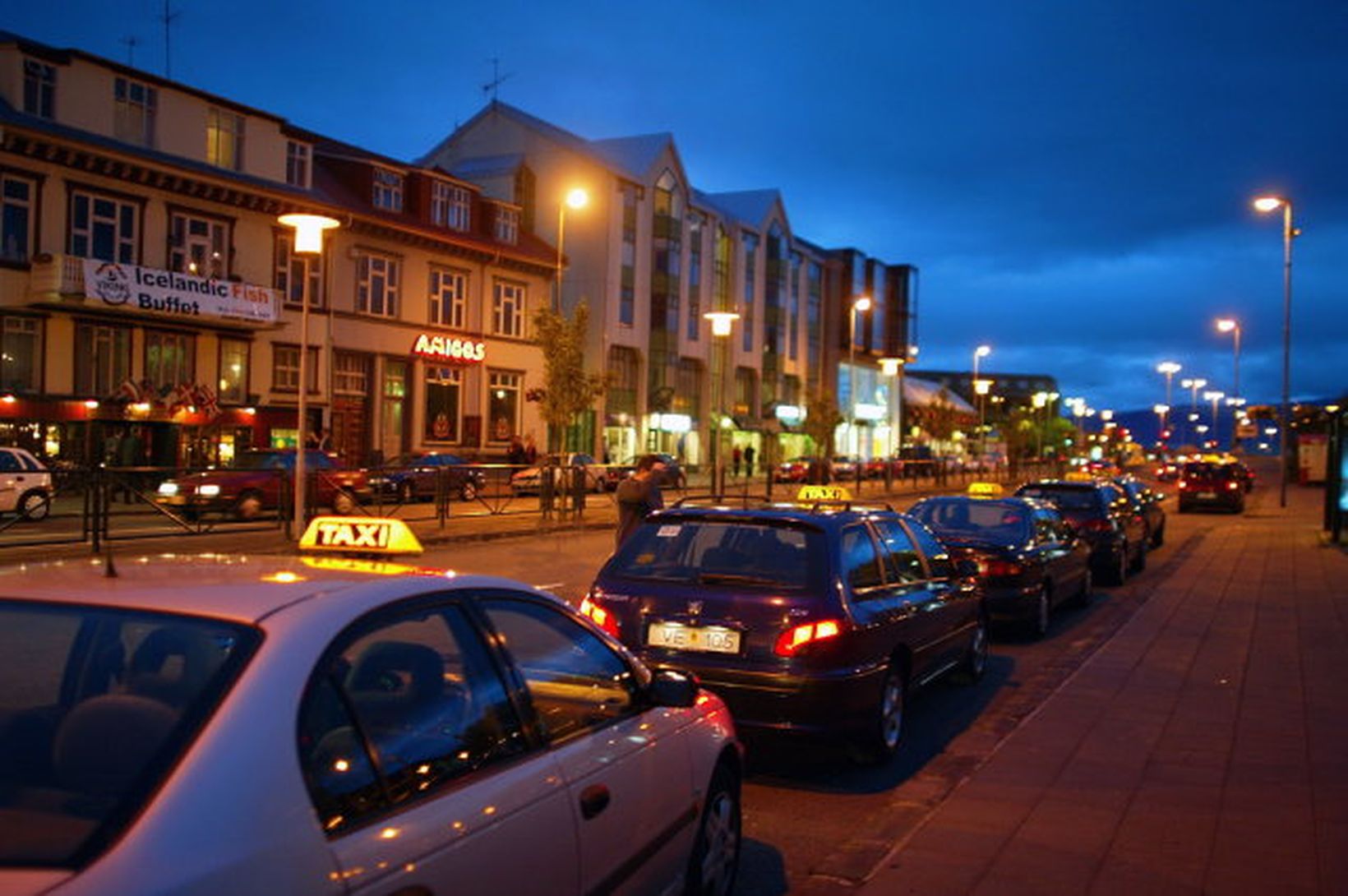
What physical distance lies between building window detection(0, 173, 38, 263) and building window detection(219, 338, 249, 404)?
6.17 metres

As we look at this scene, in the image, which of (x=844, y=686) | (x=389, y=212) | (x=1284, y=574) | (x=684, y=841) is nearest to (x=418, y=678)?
(x=684, y=841)

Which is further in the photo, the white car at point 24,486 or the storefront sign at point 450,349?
the storefront sign at point 450,349

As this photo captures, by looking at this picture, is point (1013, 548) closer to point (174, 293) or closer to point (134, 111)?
point (174, 293)

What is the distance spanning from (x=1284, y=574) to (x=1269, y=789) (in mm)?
13922

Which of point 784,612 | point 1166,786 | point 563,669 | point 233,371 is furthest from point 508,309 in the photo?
point 563,669

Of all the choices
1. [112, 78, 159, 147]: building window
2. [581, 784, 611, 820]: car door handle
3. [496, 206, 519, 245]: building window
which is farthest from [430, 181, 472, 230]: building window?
[581, 784, 611, 820]: car door handle

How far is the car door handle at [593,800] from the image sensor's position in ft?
11.4

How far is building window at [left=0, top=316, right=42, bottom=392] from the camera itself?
29.1 meters

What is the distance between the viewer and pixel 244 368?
3512 cm

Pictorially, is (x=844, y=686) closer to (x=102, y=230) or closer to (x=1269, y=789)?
(x=1269, y=789)

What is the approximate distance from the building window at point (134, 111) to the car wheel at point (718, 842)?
3164 cm

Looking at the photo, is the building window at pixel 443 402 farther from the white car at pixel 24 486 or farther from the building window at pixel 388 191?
the white car at pixel 24 486

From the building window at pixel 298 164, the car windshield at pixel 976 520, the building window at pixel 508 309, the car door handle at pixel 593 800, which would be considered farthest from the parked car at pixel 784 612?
the building window at pixel 508 309

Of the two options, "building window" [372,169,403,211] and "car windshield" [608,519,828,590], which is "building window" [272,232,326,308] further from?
"car windshield" [608,519,828,590]
